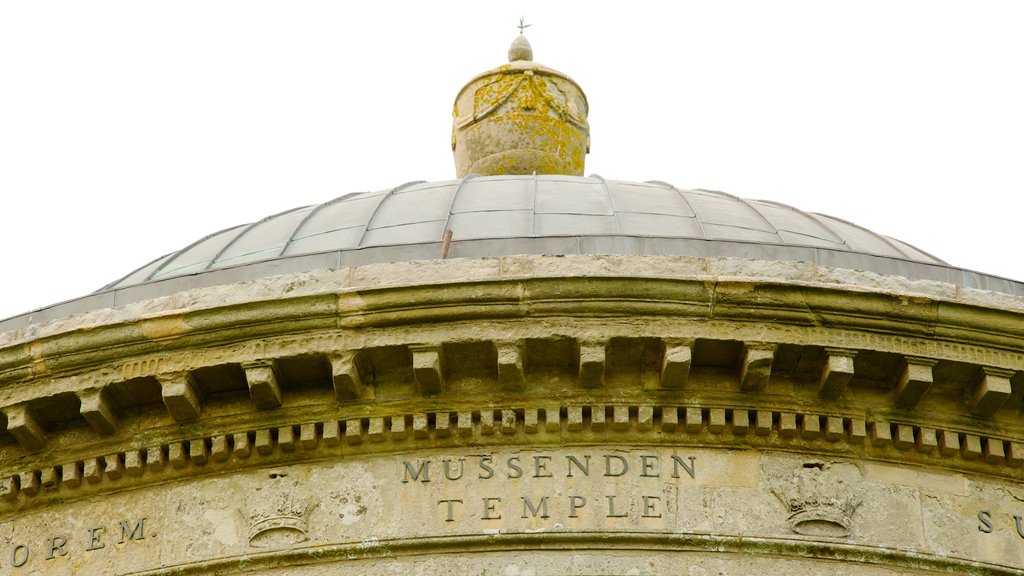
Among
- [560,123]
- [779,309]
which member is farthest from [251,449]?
[560,123]

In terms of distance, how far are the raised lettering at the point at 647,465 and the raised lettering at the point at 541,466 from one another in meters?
0.63

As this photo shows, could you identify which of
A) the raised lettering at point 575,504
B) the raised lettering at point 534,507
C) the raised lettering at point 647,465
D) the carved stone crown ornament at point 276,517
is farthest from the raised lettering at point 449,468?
the raised lettering at point 647,465

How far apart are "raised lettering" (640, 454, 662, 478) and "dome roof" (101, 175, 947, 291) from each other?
6.22ft

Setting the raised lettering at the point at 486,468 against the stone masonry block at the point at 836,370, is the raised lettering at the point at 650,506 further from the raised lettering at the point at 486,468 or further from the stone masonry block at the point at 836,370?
the stone masonry block at the point at 836,370

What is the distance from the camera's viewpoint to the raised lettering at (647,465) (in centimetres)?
1277

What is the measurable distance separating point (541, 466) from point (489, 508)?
0.48 m

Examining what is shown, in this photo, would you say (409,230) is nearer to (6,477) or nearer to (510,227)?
(510,227)

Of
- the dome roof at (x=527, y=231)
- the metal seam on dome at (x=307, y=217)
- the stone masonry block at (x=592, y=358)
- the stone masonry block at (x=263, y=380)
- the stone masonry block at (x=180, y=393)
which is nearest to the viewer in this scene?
the stone masonry block at (x=592, y=358)

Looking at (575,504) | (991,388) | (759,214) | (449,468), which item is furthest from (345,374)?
(759,214)

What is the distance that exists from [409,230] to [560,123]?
623 centimetres

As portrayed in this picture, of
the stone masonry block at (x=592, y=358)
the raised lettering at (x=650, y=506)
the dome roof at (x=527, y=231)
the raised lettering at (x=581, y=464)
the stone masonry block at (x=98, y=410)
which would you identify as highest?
the dome roof at (x=527, y=231)

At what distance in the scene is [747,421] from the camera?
13.0m

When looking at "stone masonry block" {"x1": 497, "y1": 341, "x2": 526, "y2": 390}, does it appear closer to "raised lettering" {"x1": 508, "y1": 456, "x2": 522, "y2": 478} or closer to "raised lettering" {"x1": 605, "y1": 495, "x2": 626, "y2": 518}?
"raised lettering" {"x1": 508, "y1": 456, "x2": 522, "y2": 478}

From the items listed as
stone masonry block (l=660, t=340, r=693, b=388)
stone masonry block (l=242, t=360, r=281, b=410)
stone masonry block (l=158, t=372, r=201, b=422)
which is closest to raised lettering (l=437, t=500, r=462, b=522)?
stone masonry block (l=242, t=360, r=281, b=410)
